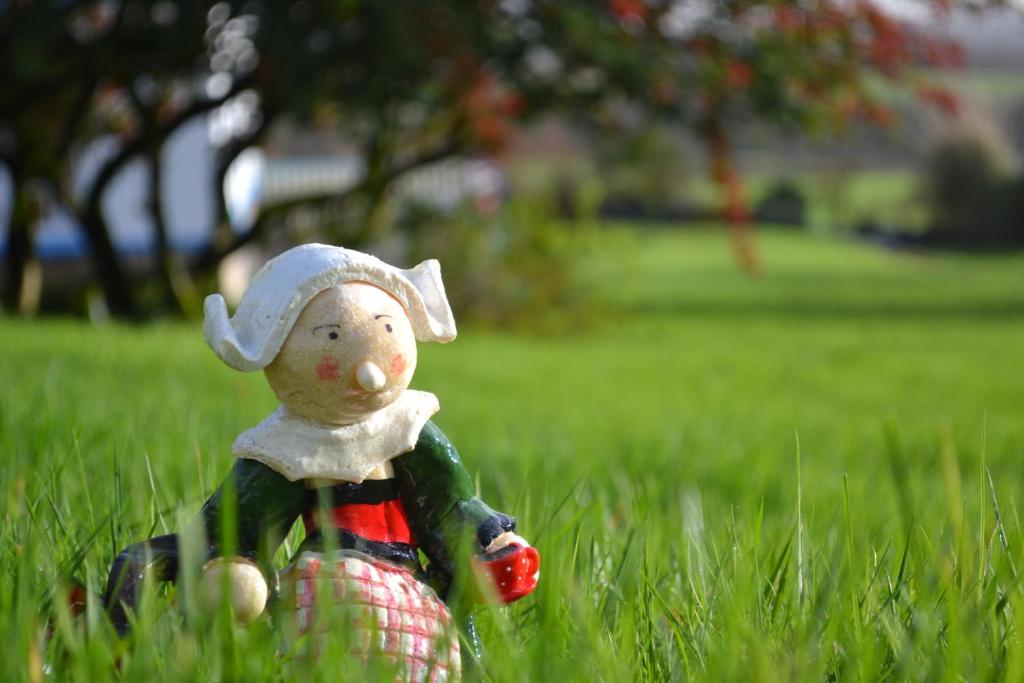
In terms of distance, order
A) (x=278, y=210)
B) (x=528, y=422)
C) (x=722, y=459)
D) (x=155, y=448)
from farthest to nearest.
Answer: (x=278, y=210)
(x=528, y=422)
(x=722, y=459)
(x=155, y=448)

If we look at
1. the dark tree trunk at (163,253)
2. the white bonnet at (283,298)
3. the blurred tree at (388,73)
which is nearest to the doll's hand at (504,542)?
the white bonnet at (283,298)

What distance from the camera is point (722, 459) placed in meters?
3.54

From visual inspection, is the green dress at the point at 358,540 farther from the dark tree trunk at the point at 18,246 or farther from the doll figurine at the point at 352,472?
the dark tree trunk at the point at 18,246

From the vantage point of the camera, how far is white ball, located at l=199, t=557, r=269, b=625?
1.23 metres

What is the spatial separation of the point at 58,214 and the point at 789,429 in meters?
8.54

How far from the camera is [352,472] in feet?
4.63

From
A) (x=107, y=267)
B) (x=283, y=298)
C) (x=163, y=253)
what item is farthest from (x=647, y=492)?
(x=107, y=267)

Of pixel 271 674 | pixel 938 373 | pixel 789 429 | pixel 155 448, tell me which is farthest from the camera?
pixel 938 373

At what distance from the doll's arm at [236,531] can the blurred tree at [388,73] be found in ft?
16.8

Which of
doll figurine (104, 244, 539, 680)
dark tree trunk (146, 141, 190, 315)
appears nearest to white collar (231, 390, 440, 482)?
doll figurine (104, 244, 539, 680)

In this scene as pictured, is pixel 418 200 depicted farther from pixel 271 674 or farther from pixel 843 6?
pixel 271 674

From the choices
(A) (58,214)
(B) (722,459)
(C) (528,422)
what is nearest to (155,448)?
(B) (722,459)

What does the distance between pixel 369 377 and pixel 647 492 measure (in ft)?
3.55

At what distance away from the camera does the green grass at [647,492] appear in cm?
121
